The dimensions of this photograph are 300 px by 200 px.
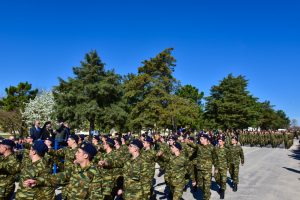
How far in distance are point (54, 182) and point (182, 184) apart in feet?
12.0

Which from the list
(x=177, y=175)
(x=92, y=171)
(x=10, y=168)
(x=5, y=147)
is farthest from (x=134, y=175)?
(x=5, y=147)

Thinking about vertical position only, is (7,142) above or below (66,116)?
below

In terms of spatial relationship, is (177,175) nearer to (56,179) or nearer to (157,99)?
(56,179)

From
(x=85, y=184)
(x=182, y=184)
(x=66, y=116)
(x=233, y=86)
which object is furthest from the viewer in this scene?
(x=233, y=86)

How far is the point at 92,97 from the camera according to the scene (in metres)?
35.2

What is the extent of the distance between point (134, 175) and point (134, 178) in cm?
6


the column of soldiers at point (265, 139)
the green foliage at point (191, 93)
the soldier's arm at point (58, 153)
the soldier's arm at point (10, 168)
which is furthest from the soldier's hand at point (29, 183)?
the green foliage at point (191, 93)

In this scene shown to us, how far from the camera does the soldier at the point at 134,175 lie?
251 inches

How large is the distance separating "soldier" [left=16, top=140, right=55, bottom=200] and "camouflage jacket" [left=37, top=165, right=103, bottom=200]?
13cm

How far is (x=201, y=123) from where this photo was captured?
63.0m

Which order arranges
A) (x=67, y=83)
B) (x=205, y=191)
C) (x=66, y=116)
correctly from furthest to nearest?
(x=67, y=83) → (x=66, y=116) → (x=205, y=191)

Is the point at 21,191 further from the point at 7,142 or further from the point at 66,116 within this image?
the point at 66,116

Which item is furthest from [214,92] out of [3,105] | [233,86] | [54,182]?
[54,182]

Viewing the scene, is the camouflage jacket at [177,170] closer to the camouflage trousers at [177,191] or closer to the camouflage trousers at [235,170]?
the camouflage trousers at [177,191]
